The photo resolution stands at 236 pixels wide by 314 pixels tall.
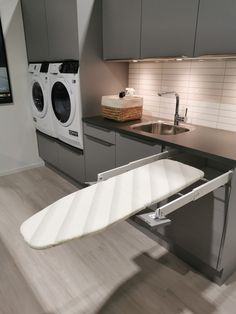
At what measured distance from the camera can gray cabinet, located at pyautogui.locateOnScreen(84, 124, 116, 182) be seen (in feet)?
7.10

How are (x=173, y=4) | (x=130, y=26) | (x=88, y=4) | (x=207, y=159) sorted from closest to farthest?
(x=207, y=159), (x=173, y=4), (x=130, y=26), (x=88, y=4)

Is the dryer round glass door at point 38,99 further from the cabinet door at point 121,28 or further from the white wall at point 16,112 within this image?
the cabinet door at point 121,28

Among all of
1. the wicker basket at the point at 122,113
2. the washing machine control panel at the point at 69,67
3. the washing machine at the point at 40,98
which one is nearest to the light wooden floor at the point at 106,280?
the wicker basket at the point at 122,113

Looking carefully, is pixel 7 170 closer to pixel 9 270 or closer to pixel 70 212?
pixel 9 270

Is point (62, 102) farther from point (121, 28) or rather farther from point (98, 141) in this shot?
point (121, 28)

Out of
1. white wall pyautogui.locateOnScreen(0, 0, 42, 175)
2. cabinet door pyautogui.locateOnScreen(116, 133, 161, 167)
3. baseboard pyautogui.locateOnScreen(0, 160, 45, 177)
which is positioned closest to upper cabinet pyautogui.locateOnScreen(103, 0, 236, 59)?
cabinet door pyautogui.locateOnScreen(116, 133, 161, 167)

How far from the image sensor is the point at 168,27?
66.9 inches

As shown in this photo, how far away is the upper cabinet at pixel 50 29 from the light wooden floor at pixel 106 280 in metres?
1.74

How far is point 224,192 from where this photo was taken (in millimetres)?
1376

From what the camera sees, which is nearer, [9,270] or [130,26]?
[9,270]

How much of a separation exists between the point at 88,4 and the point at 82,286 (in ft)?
7.43

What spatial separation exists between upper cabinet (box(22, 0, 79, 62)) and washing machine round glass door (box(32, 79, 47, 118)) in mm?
293

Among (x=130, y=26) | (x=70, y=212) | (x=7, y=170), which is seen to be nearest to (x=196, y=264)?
(x=70, y=212)

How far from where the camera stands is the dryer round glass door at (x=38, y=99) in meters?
2.91
